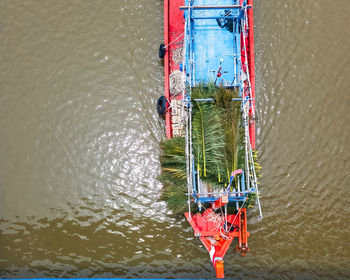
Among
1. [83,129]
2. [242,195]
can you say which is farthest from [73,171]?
[242,195]

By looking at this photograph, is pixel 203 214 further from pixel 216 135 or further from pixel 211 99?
pixel 211 99

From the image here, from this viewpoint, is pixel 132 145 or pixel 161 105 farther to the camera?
pixel 132 145

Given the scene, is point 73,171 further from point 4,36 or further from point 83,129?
point 4,36

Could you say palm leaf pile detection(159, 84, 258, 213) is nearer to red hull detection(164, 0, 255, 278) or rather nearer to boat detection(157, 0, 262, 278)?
boat detection(157, 0, 262, 278)

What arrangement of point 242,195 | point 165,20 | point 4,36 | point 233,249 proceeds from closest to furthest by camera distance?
point 242,195 < point 233,249 < point 165,20 < point 4,36

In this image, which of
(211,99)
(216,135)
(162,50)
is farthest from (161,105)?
(216,135)
